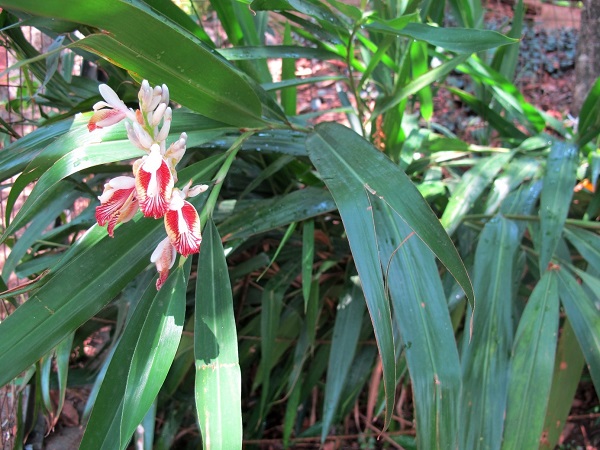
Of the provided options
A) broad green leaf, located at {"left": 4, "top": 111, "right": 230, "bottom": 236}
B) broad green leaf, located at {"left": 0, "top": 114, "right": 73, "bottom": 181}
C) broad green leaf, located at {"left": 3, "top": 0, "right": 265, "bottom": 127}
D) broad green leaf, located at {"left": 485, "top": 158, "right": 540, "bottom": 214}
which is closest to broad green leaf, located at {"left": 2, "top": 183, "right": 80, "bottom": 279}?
broad green leaf, located at {"left": 0, "top": 114, "right": 73, "bottom": 181}

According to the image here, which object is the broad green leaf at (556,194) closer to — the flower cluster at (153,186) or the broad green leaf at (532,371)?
the broad green leaf at (532,371)

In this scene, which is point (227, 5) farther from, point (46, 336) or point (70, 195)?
point (46, 336)

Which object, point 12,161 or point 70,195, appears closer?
point 12,161

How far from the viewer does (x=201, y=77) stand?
635 millimetres

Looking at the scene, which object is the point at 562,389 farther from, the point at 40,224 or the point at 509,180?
the point at 40,224

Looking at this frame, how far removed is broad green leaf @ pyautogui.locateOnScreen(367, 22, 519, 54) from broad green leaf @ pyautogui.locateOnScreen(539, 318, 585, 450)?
530 mm

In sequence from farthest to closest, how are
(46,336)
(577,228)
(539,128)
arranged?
(539,128) → (577,228) → (46,336)

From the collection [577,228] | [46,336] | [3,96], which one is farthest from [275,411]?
[3,96]

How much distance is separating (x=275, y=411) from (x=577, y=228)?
0.78m

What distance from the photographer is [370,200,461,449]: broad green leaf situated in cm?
65

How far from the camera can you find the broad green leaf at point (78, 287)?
575 mm

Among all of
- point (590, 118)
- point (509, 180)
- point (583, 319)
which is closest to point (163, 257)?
point (583, 319)

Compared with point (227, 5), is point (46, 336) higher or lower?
lower

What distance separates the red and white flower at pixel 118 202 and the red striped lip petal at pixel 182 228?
5 cm
